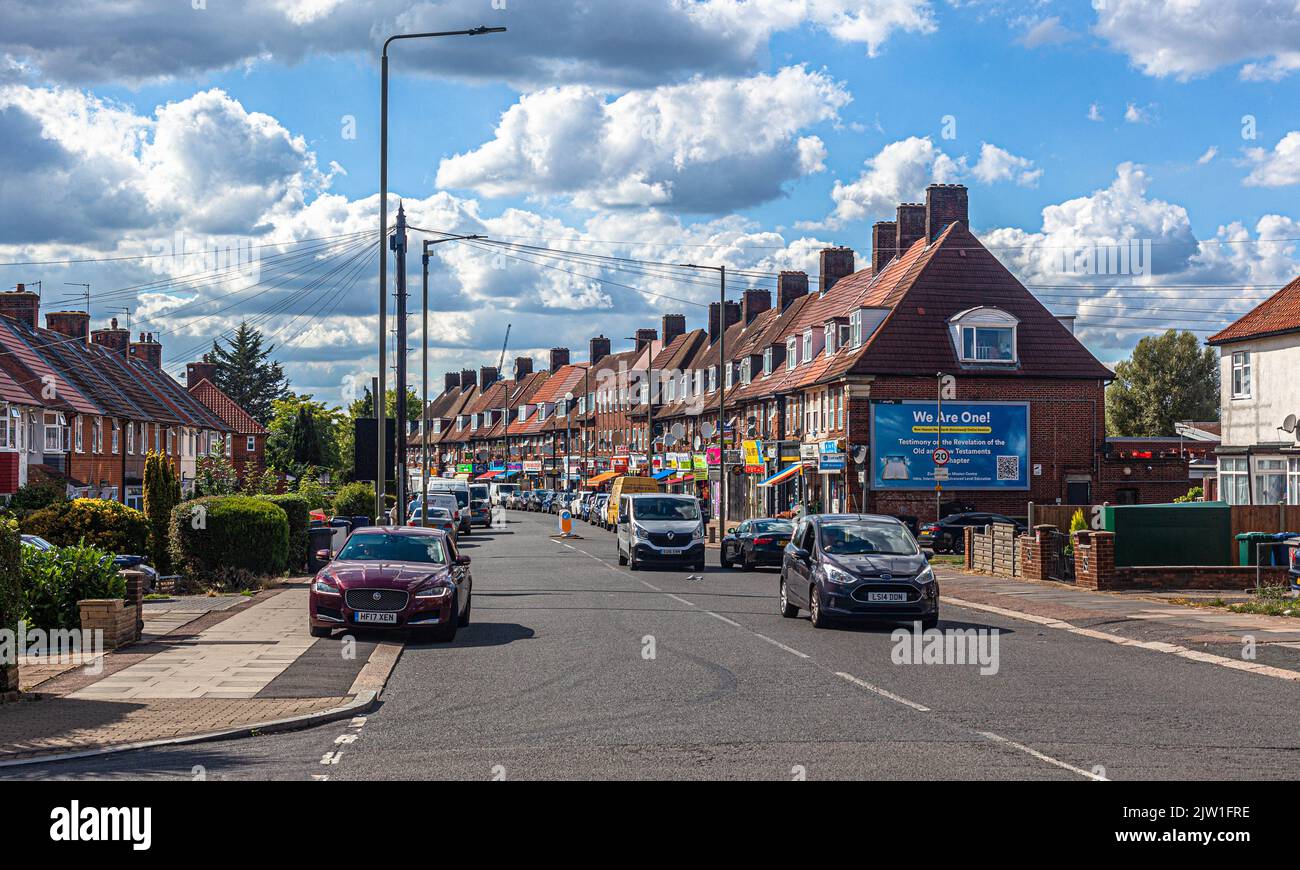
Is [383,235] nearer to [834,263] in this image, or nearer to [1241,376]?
[1241,376]

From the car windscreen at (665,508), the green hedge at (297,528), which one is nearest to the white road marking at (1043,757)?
the green hedge at (297,528)

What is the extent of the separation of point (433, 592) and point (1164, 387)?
75.4 metres

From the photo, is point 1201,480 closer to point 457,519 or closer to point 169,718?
point 457,519

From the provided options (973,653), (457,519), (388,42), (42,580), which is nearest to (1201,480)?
(457,519)

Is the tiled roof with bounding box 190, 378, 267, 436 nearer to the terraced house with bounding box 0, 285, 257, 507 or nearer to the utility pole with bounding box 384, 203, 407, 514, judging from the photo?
the terraced house with bounding box 0, 285, 257, 507

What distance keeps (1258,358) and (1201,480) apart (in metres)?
17.1

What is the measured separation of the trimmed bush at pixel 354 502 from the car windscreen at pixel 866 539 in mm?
28941

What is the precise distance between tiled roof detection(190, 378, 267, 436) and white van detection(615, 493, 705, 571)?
58.6 meters

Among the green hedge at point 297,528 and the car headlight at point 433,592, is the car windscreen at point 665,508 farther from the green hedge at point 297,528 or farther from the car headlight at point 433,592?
the car headlight at point 433,592

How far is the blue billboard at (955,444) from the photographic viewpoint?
48.9 meters

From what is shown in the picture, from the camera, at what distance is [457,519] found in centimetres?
5116

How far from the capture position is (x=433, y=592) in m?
16.8

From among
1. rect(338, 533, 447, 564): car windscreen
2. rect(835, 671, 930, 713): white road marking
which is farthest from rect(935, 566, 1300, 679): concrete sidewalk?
rect(338, 533, 447, 564): car windscreen

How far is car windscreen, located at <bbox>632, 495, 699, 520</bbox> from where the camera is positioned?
109 feet
